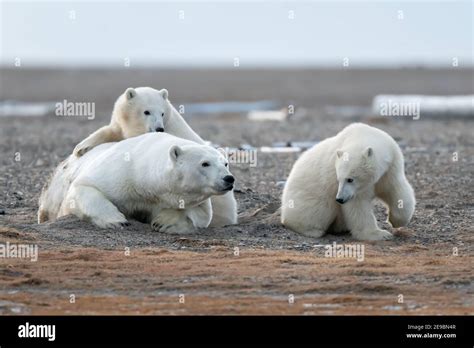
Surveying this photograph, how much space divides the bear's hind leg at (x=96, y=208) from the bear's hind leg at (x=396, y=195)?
2238 mm

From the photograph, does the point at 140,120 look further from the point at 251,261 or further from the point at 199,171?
the point at 251,261

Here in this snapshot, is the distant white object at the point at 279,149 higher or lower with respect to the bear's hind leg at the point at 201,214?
higher

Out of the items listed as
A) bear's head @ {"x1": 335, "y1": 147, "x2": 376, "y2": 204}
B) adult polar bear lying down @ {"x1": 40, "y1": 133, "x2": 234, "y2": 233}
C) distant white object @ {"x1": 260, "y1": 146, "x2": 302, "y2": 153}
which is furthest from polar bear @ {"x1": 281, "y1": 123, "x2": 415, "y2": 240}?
distant white object @ {"x1": 260, "y1": 146, "x2": 302, "y2": 153}

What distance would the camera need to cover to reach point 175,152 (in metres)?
9.82

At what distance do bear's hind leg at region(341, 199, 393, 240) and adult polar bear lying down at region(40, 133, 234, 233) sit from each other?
109cm

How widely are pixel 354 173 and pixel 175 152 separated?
1.51 m

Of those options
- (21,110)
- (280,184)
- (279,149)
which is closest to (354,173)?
(280,184)

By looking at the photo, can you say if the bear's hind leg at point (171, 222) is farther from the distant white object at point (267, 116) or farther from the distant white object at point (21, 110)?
the distant white object at point (21, 110)

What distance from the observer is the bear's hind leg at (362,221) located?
32.6 feet

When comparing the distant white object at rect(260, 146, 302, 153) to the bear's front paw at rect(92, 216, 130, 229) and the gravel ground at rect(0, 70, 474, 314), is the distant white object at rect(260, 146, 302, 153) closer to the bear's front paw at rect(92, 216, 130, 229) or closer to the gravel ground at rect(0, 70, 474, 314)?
the gravel ground at rect(0, 70, 474, 314)

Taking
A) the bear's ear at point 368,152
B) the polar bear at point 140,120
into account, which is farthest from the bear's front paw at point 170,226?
the bear's ear at point 368,152

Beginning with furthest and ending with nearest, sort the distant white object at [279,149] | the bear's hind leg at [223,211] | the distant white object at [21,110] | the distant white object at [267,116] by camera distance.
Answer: the distant white object at [21,110] → the distant white object at [267,116] → the distant white object at [279,149] → the bear's hind leg at [223,211]

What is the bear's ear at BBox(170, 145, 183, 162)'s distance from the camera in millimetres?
9781
